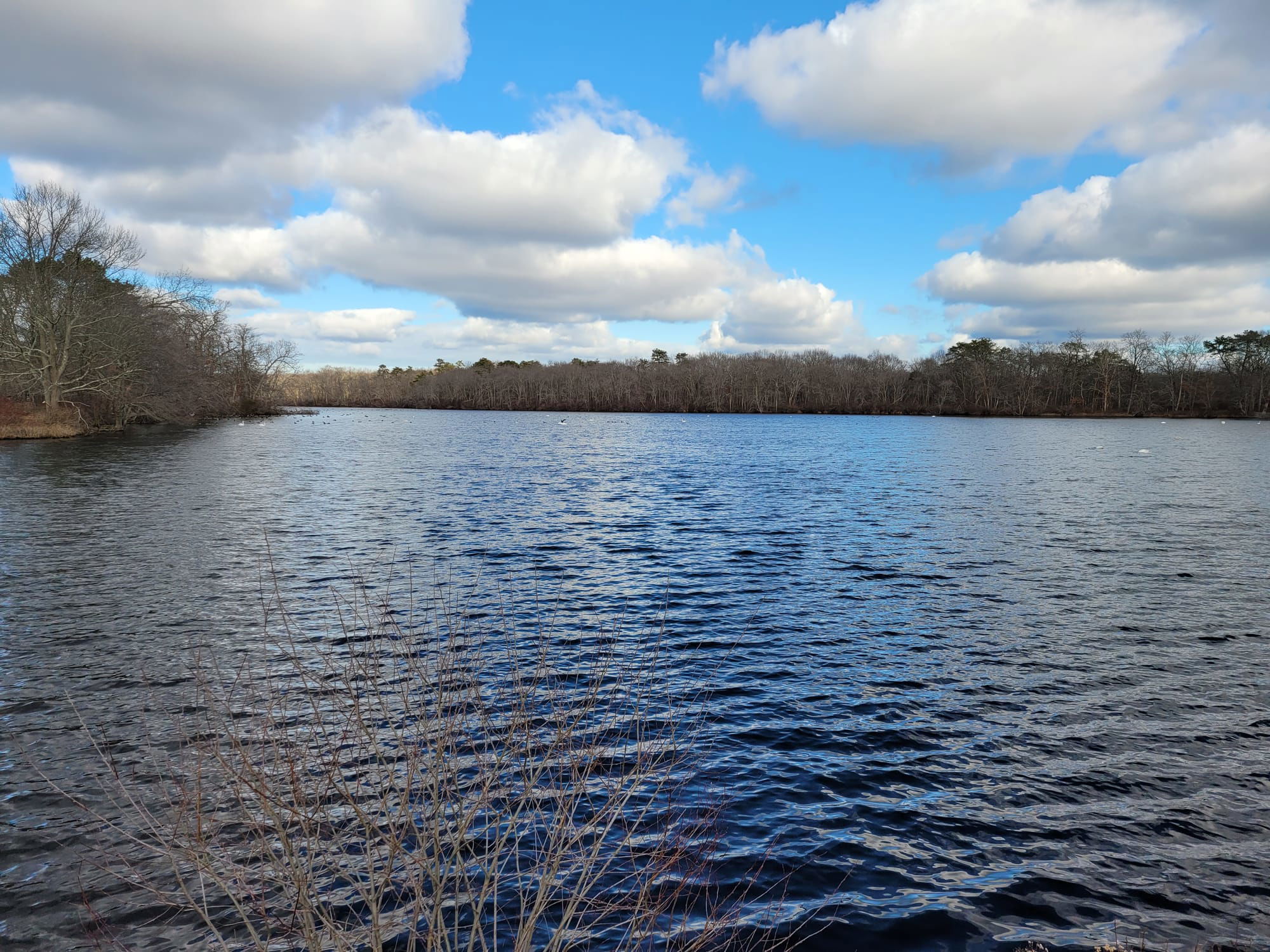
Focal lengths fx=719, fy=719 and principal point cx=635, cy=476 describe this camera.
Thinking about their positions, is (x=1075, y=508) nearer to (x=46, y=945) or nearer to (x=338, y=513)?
(x=338, y=513)

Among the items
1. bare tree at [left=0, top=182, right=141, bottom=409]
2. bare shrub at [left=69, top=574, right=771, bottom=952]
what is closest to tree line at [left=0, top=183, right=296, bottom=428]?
bare tree at [left=0, top=182, right=141, bottom=409]

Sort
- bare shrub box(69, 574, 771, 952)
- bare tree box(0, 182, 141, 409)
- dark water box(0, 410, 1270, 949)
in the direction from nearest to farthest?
1. bare shrub box(69, 574, 771, 952)
2. dark water box(0, 410, 1270, 949)
3. bare tree box(0, 182, 141, 409)

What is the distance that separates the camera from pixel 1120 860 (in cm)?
852

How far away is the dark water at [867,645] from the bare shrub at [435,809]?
0.91 meters

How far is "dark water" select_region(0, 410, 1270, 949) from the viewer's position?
819cm

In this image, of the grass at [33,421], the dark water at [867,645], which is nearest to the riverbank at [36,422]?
the grass at [33,421]

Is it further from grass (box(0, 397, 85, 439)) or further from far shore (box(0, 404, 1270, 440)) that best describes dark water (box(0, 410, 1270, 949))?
far shore (box(0, 404, 1270, 440))

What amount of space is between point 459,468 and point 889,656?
43.2 m

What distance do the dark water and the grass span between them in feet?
60.9

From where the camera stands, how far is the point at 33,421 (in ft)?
197

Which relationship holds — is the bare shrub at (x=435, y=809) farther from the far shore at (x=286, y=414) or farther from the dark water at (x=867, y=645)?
the far shore at (x=286, y=414)

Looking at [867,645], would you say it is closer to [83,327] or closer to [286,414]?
[83,327]

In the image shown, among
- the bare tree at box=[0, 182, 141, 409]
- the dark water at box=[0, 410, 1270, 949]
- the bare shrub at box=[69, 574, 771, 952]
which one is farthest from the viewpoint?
the bare tree at box=[0, 182, 141, 409]

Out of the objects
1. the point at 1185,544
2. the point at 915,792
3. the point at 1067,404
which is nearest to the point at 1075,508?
the point at 1185,544
